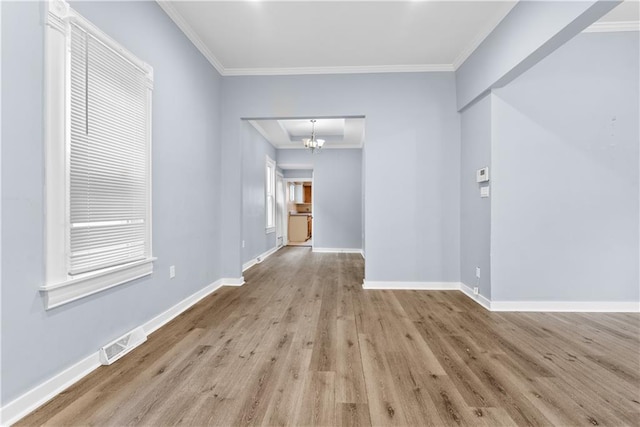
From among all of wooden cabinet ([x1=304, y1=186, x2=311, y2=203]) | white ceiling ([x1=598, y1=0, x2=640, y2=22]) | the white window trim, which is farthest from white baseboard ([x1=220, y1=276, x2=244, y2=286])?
wooden cabinet ([x1=304, y1=186, x2=311, y2=203])

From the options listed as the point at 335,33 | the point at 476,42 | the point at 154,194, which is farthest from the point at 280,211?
the point at 476,42

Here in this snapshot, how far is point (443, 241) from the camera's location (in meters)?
3.96

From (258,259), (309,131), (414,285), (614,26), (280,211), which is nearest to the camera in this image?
(614,26)

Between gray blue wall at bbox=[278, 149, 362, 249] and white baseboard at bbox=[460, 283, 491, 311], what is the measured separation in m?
4.04

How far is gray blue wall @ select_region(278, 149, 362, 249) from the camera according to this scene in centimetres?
779

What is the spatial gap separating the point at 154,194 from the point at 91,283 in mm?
930

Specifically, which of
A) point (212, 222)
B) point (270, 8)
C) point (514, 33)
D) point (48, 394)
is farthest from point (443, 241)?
point (48, 394)

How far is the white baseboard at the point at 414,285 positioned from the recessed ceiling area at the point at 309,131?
3.07 meters

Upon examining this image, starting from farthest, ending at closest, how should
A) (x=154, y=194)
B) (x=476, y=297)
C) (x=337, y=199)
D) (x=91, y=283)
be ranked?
(x=337, y=199)
(x=476, y=297)
(x=154, y=194)
(x=91, y=283)

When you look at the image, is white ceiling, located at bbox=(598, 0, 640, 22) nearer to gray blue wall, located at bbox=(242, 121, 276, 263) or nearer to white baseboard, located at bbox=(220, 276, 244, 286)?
gray blue wall, located at bbox=(242, 121, 276, 263)

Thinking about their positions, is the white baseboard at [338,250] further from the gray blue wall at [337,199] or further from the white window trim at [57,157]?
the white window trim at [57,157]

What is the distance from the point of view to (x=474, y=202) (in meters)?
3.53

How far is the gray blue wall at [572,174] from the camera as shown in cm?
304

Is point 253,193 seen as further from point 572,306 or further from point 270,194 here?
point 572,306
